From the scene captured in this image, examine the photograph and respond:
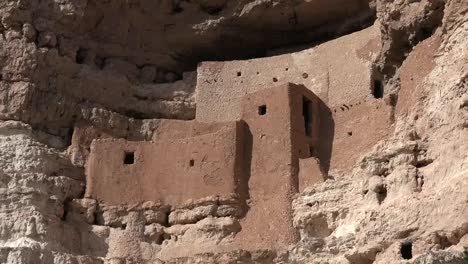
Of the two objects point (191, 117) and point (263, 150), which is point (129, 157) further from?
point (263, 150)

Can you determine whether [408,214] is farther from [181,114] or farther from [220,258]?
[181,114]

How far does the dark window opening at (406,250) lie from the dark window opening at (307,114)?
697 cm

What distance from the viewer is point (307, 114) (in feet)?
67.6

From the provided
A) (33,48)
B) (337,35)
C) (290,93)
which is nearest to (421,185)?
(290,93)

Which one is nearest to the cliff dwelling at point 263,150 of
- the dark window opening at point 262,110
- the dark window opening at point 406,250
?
the dark window opening at point 262,110

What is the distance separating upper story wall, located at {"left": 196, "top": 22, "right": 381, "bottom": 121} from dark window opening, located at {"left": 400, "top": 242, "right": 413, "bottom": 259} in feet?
23.2

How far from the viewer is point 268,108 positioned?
2050 centimetres

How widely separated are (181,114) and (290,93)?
11.5 ft

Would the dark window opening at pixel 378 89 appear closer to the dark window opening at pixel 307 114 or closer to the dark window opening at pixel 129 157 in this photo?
the dark window opening at pixel 307 114

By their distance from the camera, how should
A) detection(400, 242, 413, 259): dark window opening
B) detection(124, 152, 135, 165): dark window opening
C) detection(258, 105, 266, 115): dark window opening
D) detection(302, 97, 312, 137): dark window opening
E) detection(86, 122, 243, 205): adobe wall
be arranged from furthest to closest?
detection(124, 152, 135, 165): dark window opening
detection(258, 105, 266, 115): dark window opening
detection(302, 97, 312, 137): dark window opening
detection(86, 122, 243, 205): adobe wall
detection(400, 242, 413, 259): dark window opening

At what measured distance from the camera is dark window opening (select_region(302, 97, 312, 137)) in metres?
20.4

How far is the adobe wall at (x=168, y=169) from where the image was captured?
2009 cm

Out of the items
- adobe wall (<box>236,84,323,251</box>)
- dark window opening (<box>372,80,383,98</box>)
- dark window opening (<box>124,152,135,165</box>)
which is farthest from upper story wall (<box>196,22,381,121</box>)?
dark window opening (<box>124,152,135,165</box>)

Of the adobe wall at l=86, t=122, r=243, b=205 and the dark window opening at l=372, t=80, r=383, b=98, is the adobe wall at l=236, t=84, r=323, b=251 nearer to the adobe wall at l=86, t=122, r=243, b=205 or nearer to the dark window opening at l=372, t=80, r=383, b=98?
the adobe wall at l=86, t=122, r=243, b=205
